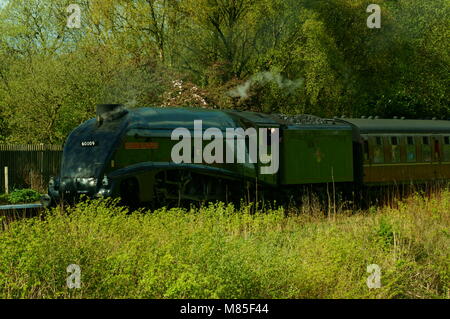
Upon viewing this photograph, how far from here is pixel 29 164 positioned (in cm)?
2873

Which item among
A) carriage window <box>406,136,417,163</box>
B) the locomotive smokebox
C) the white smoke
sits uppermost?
the white smoke

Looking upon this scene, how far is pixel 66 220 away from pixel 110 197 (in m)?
3.41

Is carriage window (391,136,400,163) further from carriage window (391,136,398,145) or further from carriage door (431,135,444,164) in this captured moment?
carriage door (431,135,444,164)

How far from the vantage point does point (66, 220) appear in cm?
1066

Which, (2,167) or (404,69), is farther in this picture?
(404,69)

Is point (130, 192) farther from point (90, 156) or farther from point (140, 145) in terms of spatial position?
point (90, 156)

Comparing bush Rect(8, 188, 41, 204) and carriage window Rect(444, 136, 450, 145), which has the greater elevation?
carriage window Rect(444, 136, 450, 145)

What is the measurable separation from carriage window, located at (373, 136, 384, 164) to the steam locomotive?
30 mm

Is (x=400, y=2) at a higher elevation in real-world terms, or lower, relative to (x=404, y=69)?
higher

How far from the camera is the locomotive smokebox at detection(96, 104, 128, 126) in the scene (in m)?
15.3

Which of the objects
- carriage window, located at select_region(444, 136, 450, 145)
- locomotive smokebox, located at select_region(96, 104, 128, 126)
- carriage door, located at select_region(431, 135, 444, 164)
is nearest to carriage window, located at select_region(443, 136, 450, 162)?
carriage window, located at select_region(444, 136, 450, 145)

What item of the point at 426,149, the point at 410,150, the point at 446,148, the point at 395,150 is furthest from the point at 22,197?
the point at 446,148

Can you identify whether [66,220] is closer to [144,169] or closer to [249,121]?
[144,169]
